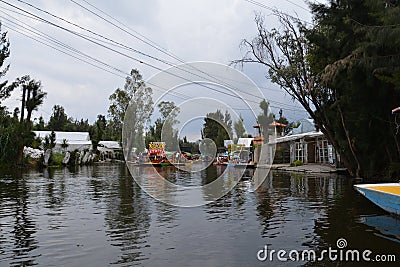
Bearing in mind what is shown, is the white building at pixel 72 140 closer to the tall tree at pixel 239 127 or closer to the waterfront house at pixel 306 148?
the waterfront house at pixel 306 148

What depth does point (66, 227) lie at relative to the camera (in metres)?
6.91

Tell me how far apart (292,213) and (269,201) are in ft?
6.56

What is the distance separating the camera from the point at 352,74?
1411cm

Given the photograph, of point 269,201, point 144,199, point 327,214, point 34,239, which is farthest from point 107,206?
point 327,214

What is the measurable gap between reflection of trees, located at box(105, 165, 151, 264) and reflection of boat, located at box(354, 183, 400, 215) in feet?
15.5

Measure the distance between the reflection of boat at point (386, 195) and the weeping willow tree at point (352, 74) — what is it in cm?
488

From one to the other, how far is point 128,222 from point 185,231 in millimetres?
1372

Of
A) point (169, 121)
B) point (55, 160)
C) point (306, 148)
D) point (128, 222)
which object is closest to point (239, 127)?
point (169, 121)

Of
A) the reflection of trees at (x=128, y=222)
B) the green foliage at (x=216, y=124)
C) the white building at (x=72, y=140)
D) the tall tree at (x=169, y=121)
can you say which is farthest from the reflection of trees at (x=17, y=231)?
the white building at (x=72, y=140)

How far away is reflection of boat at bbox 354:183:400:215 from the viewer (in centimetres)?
735

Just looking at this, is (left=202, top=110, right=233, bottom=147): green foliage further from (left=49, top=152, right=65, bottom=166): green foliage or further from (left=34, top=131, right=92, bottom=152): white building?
(left=34, top=131, right=92, bottom=152): white building

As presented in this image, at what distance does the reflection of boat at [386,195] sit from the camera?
735 cm

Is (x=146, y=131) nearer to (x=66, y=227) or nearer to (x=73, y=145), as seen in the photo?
(x=66, y=227)

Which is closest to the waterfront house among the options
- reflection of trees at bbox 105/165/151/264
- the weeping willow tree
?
the weeping willow tree
